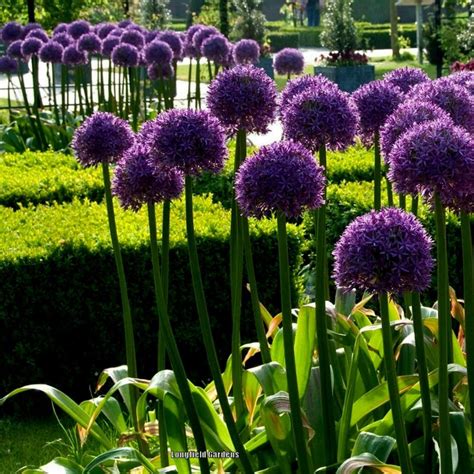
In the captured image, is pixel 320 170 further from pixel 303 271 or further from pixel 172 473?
pixel 303 271

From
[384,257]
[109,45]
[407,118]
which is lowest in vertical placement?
[384,257]

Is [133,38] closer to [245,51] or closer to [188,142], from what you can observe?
[245,51]

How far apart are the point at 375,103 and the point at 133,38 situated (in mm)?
7718

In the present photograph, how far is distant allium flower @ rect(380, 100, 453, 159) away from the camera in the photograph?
3.09 meters

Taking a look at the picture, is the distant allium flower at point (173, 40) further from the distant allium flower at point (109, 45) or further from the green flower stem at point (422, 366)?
the green flower stem at point (422, 366)

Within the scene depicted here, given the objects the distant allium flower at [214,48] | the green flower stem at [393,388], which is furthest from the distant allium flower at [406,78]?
the distant allium flower at [214,48]

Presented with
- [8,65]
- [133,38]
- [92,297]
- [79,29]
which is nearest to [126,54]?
[133,38]

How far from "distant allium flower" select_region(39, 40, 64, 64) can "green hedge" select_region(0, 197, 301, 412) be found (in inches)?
181

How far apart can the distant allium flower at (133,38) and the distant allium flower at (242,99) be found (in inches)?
Result: 310

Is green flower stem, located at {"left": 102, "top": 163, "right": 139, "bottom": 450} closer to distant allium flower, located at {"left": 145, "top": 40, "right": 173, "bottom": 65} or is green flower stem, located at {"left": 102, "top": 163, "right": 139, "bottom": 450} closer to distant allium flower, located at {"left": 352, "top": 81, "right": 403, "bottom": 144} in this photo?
distant allium flower, located at {"left": 352, "top": 81, "right": 403, "bottom": 144}

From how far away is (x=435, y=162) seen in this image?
2.58 m

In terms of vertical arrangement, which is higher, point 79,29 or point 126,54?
point 79,29

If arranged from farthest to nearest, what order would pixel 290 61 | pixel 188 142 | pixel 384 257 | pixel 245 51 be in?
pixel 290 61
pixel 245 51
pixel 188 142
pixel 384 257

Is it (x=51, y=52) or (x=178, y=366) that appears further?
(x=51, y=52)
